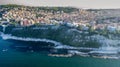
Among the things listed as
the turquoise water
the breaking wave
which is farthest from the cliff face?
the turquoise water

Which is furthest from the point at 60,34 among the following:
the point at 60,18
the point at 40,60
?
the point at 40,60

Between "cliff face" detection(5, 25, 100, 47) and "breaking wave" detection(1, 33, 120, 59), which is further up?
"cliff face" detection(5, 25, 100, 47)

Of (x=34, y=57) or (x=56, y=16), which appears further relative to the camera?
(x=56, y=16)

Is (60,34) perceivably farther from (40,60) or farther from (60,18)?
(40,60)

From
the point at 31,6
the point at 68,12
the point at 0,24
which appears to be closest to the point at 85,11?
the point at 68,12

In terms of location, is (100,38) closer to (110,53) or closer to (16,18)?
(110,53)

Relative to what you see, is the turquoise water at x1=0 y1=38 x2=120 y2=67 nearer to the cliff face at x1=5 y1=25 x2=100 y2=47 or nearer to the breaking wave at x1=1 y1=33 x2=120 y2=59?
the breaking wave at x1=1 y1=33 x2=120 y2=59
